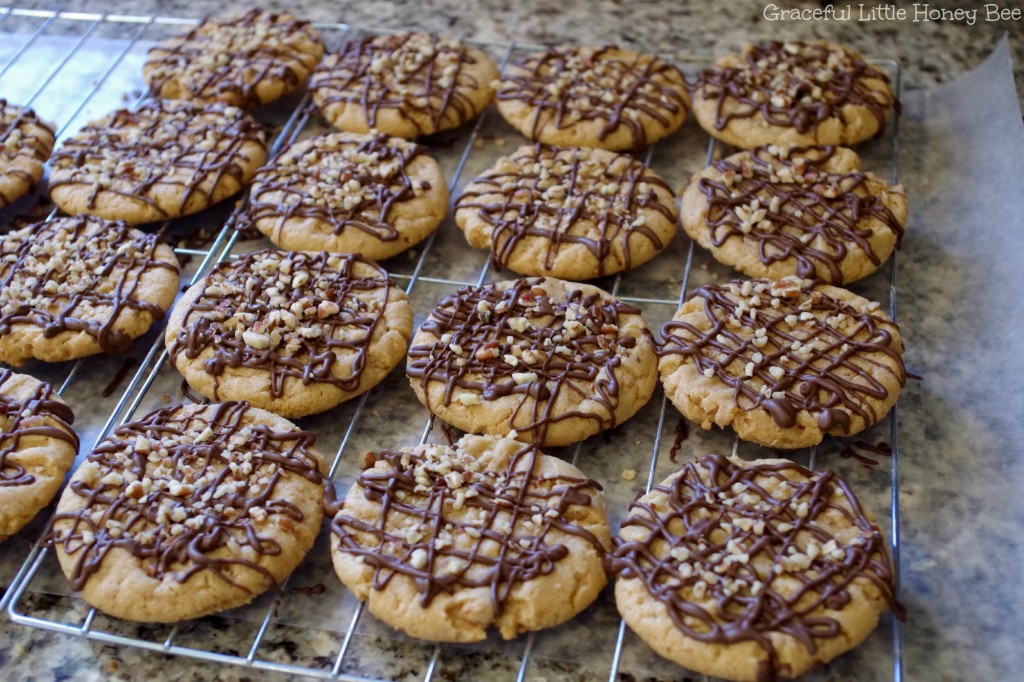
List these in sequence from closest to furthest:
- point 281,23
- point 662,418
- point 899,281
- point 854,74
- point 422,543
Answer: point 422,543 → point 662,418 → point 899,281 → point 854,74 → point 281,23

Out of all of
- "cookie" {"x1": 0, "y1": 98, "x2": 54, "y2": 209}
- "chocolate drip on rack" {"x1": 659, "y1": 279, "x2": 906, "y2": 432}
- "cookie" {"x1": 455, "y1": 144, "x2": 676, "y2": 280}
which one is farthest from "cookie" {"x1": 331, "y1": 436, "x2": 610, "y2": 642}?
"cookie" {"x1": 0, "y1": 98, "x2": 54, "y2": 209}

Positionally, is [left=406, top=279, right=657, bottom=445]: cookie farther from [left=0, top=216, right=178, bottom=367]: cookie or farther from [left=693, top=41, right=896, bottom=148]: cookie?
[left=693, top=41, right=896, bottom=148]: cookie

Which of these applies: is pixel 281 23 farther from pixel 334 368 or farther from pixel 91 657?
pixel 91 657

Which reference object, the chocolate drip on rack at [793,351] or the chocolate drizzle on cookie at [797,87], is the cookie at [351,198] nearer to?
the chocolate drip on rack at [793,351]

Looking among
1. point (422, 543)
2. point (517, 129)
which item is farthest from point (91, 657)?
point (517, 129)

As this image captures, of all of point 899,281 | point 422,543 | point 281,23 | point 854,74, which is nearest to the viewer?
point 422,543

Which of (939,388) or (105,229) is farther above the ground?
(105,229)
